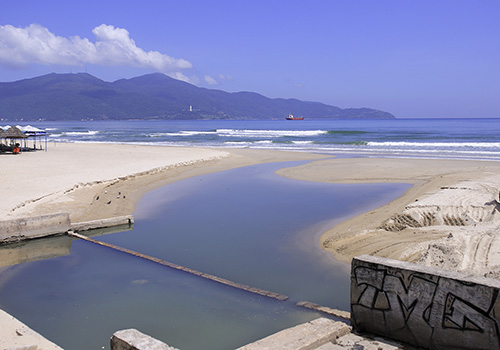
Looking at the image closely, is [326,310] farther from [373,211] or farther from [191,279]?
[373,211]

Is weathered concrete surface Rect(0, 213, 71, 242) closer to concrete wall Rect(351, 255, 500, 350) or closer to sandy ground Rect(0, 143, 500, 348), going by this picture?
sandy ground Rect(0, 143, 500, 348)

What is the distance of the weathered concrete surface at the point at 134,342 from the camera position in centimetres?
432

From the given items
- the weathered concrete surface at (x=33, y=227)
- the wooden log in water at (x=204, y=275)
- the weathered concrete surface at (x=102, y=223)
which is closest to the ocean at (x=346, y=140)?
the weathered concrete surface at (x=102, y=223)

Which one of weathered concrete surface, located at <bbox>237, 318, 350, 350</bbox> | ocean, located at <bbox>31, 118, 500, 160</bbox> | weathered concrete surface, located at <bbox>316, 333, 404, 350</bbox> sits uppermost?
ocean, located at <bbox>31, 118, 500, 160</bbox>

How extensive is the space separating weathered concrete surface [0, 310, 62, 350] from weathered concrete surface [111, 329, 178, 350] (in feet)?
3.60

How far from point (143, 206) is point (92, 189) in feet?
9.22

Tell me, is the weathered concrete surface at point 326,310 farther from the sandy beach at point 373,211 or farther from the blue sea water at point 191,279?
the sandy beach at point 373,211

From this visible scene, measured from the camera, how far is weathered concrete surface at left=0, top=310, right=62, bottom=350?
5.28 metres

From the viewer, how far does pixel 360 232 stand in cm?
1020

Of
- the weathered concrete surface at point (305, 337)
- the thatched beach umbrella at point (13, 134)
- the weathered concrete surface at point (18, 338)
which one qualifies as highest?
the thatched beach umbrella at point (13, 134)

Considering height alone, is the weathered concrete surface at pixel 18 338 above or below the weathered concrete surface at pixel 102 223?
below

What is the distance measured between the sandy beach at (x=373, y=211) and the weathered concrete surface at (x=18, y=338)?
18.4ft

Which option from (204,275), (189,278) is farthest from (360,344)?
(189,278)

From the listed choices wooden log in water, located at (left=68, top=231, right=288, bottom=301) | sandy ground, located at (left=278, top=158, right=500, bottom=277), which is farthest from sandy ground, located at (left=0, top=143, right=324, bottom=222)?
sandy ground, located at (left=278, top=158, right=500, bottom=277)
